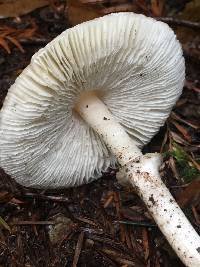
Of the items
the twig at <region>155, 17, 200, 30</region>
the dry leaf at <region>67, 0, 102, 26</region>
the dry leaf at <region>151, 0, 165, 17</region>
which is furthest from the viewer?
the dry leaf at <region>151, 0, 165, 17</region>

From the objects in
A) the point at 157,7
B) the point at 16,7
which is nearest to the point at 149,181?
the point at 157,7

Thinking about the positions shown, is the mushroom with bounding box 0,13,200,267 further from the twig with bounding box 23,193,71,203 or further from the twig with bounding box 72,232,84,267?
the twig with bounding box 72,232,84,267

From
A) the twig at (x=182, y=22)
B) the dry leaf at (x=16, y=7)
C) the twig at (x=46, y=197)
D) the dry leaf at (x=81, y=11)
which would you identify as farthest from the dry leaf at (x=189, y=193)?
the dry leaf at (x=16, y=7)

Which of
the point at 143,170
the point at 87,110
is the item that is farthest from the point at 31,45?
the point at 143,170

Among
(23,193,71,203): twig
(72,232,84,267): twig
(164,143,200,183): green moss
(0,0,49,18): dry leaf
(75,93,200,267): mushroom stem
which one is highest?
(0,0,49,18): dry leaf

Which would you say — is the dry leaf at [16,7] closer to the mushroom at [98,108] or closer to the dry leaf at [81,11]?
the dry leaf at [81,11]

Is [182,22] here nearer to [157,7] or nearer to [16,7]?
[157,7]

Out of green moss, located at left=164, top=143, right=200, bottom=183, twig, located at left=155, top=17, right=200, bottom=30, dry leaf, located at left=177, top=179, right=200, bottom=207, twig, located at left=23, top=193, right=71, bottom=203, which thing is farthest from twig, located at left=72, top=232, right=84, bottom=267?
twig, located at left=155, top=17, right=200, bottom=30
